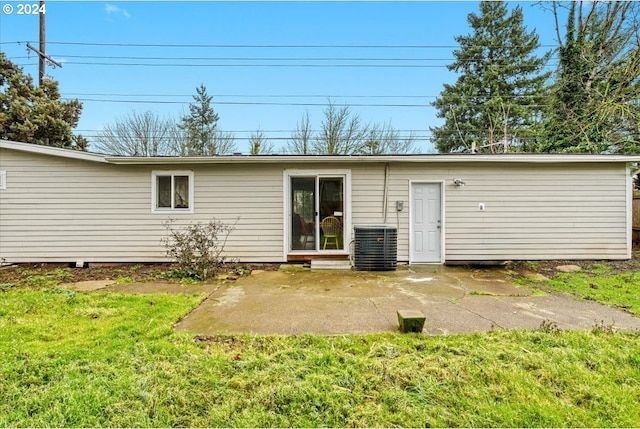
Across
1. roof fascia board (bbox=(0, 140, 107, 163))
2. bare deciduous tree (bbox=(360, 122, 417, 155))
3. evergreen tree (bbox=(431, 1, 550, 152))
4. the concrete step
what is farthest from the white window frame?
evergreen tree (bbox=(431, 1, 550, 152))

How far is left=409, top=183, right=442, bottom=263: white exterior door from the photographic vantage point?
7.34 metres

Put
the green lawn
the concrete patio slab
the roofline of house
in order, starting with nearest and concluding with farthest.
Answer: the green lawn → the concrete patio slab → the roofline of house

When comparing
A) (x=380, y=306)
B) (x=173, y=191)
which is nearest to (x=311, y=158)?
(x=173, y=191)

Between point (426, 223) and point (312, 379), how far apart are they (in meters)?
5.80

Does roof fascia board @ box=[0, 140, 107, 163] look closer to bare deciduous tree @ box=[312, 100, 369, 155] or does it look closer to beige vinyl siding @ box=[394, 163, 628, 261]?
beige vinyl siding @ box=[394, 163, 628, 261]

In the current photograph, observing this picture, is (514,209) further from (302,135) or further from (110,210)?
(302,135)

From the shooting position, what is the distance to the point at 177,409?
1.97 meters

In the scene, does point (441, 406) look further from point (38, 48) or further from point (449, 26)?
point (449, 26)

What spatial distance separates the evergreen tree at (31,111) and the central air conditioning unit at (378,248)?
14.3 m

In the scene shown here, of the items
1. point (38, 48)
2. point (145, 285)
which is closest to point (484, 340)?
point (145, 285)

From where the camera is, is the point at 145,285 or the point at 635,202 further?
the point at 635,202

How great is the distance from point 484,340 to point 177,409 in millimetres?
2641

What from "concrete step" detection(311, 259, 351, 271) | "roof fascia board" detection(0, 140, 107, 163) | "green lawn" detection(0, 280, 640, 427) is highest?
"roof fascia board" detection(0, 140, 107, 163)

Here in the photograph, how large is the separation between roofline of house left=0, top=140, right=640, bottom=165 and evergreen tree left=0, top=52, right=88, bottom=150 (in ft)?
25.3
